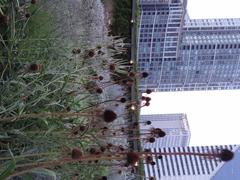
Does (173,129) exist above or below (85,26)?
above

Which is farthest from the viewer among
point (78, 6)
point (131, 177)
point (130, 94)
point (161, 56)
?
point (161, 56)

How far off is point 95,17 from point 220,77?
111ft

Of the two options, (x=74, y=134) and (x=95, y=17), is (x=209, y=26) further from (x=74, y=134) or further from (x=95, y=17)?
(x=74, y=134)

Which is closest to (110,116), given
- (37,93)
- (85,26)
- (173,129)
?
(37,93)

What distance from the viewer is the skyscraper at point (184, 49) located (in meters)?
29.3

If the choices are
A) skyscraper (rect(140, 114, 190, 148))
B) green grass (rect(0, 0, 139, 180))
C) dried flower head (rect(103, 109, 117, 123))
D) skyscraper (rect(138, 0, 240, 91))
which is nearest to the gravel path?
green grass (rect(0, 0, 139, 180))

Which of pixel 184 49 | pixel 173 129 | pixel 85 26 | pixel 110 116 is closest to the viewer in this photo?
pixel 110 116

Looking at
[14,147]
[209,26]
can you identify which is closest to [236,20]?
[209,26]

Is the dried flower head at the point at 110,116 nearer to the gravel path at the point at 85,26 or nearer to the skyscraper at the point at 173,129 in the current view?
the gravel path at the point at 85,26

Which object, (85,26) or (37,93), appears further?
(85,26)

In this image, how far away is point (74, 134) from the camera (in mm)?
1968

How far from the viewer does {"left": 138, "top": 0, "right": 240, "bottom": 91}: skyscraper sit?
29.3m

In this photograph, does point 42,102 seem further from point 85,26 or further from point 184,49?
point 184,49

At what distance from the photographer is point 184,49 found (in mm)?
34844
